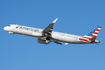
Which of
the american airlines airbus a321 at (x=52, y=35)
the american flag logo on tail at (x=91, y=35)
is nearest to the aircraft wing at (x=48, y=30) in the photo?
the american airlines airbus a321 at (x=52, y=35)

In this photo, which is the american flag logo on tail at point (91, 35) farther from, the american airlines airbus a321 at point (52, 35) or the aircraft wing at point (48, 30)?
the aircraft wing at point (48, 30)

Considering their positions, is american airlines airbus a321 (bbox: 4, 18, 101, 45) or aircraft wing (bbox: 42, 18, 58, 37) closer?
aircraft wing (bbox: 42, 18, 58, 37)

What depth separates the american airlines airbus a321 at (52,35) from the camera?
2181 inches

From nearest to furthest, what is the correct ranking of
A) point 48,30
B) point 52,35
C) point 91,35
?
point 48,30, point 91,35, point 52,35

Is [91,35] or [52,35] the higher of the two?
[52,35]

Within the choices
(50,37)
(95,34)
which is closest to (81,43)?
(95,34)

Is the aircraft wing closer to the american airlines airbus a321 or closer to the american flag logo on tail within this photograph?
the american airlines airbus a321

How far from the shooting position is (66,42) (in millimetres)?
58250

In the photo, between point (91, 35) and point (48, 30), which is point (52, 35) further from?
point (91, 35)

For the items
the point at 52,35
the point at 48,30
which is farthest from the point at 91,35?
the point at 48,30

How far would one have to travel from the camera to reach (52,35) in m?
58.6

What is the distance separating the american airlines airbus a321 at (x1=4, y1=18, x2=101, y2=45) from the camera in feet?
182

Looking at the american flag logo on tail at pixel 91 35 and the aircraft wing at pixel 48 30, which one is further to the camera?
the american flag logo on tail at pixel 91 35

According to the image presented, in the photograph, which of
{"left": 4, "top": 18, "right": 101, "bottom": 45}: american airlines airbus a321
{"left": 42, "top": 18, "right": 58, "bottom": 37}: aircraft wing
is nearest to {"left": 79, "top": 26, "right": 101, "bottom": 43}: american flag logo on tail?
{"left": 4, "top": 18, "right": 101, "bottom": 45}: american airlines airbus a321
